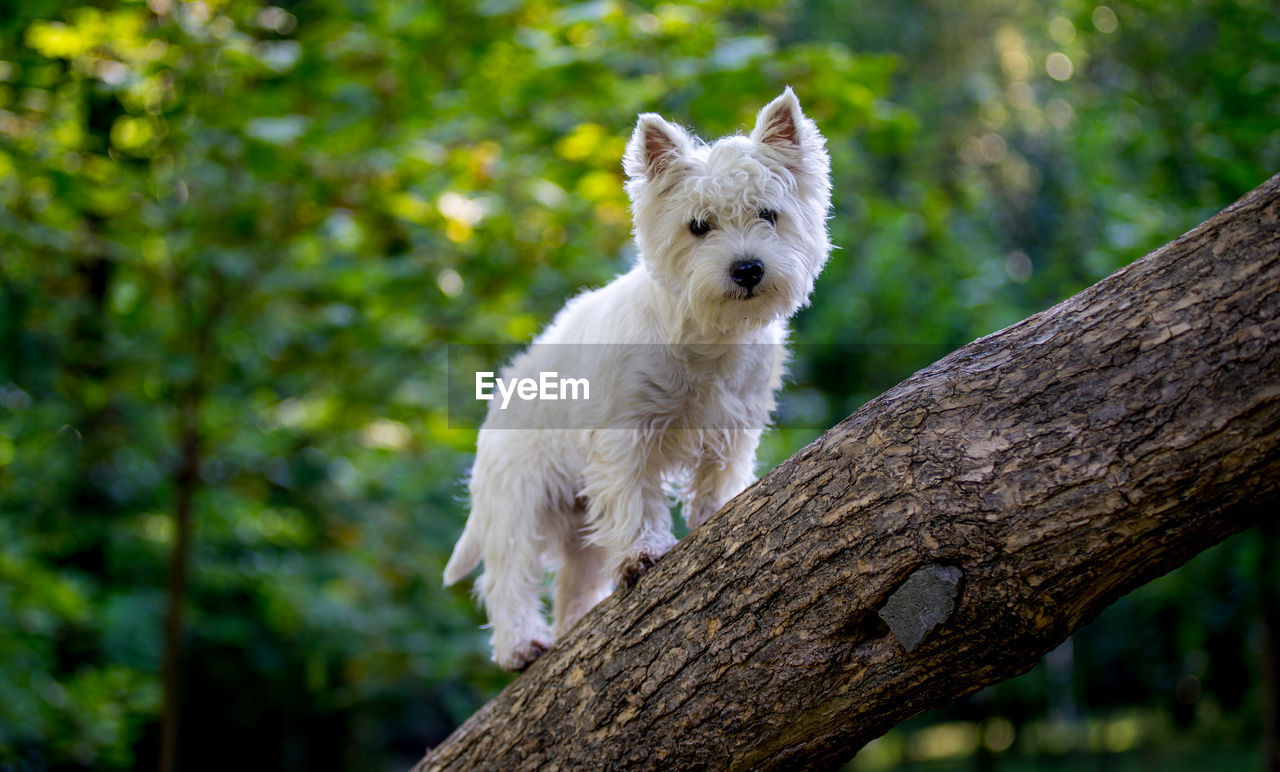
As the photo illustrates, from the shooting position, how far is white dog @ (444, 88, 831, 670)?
296 centimetres

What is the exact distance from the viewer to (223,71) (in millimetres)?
5465

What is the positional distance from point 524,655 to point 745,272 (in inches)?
68.1

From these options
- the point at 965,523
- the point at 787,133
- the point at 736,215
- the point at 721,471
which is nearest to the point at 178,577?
the point at 721,471

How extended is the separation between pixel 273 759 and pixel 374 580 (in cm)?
637

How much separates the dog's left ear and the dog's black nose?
1.41 feet

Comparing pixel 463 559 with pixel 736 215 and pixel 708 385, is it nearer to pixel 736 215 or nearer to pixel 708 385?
pixel 708 385

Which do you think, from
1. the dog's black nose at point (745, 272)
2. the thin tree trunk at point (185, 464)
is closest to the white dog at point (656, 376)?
the dog's black nose at point (745, 272)

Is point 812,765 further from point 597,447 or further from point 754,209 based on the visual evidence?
point 754,209

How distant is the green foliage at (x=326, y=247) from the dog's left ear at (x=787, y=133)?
6.53 ft

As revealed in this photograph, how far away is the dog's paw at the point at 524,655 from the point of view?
352 cm

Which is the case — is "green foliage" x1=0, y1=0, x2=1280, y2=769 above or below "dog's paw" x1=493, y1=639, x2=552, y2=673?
above

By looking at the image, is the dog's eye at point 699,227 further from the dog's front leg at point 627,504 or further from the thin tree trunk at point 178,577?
the thin tree trunk at point 178,577
